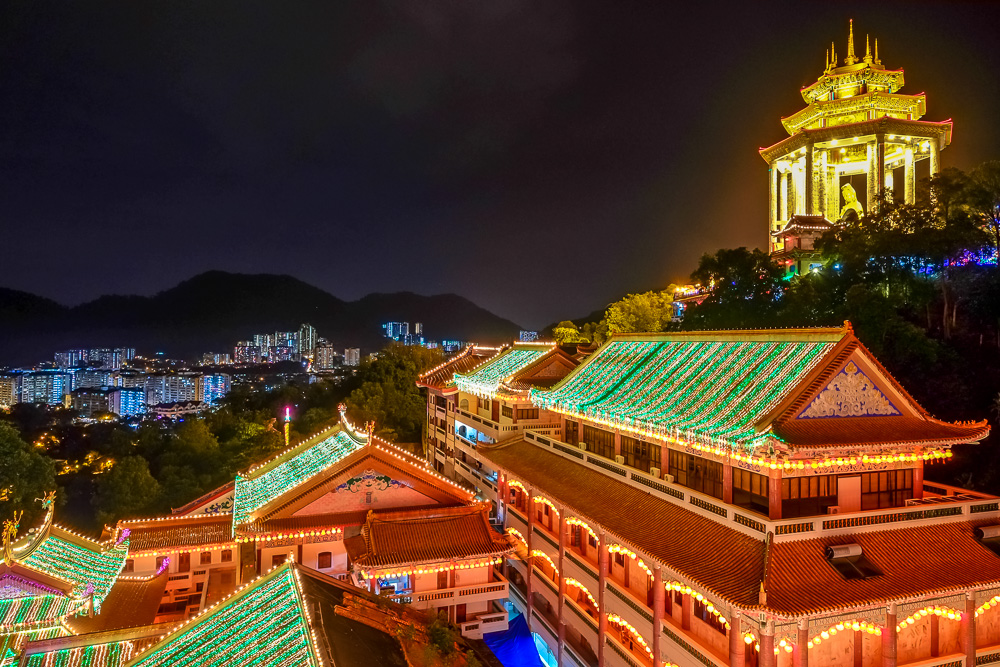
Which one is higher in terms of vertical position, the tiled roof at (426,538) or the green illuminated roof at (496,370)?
the green illuminated roof at (496,370)

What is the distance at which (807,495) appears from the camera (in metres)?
12.8

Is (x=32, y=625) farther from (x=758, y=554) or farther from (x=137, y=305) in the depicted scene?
(x=137, y=305)

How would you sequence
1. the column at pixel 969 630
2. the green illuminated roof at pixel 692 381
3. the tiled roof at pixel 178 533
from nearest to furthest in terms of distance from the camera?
the column at pixel 969 630
the green illuminated roof at pixel 692 381
the tiled roof at pixel 178 533

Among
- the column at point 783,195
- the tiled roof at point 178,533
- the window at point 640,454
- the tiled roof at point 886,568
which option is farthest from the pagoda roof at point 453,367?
the column at point 783,195

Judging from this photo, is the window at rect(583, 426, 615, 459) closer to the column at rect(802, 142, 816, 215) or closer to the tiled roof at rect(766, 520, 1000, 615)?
the tiled roof at rect(766, 520, 1000, 615)

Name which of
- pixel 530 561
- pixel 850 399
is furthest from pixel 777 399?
pixel 530 561

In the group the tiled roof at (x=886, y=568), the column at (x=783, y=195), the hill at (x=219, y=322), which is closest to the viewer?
the tiled roof at (x=886, y=568)

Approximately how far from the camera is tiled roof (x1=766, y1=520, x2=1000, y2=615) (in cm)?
1072

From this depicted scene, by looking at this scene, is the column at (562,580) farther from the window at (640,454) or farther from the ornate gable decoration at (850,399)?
the ornate gable decoration at (850,399)

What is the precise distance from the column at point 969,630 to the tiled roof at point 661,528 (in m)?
4.72

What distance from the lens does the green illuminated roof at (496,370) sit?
28.8 m

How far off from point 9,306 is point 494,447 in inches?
7503

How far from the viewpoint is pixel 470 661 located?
892cm

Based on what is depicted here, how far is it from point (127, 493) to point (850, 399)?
39300mm
